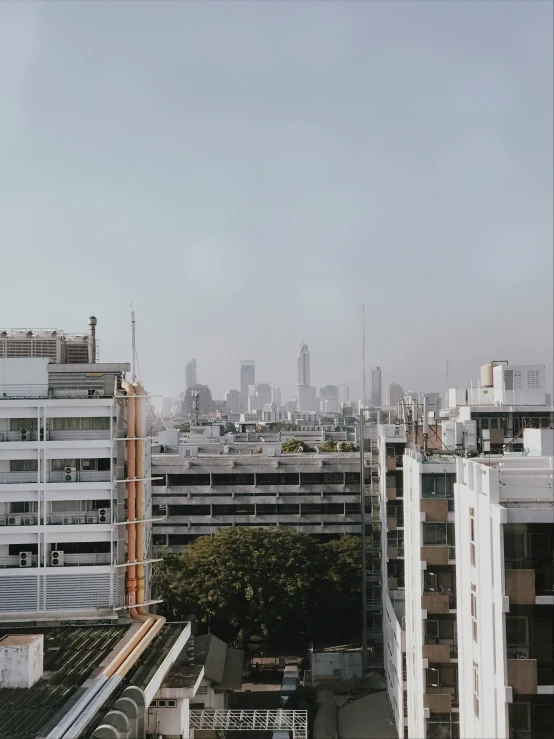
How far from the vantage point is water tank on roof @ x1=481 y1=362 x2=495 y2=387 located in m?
33.1

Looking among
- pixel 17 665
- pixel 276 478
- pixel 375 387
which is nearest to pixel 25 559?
pixel 17 665

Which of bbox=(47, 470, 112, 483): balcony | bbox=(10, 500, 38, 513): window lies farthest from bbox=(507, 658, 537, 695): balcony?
bbox=(10, 500, 38, 513): window

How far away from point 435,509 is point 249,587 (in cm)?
1346

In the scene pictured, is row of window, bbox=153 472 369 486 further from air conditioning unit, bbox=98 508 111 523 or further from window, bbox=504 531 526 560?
window, bbox=504 531 526 560

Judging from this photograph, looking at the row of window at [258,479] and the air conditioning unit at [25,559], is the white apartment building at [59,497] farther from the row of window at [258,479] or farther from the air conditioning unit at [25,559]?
the row of window at [258,479]

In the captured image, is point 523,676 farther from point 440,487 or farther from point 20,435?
point 20,435

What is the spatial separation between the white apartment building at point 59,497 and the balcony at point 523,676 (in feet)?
43.8

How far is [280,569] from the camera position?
29.1 metres

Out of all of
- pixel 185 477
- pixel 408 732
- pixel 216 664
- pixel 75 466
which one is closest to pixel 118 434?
pixel 75 466

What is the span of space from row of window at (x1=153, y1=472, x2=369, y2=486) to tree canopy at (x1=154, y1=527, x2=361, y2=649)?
20.1 ft

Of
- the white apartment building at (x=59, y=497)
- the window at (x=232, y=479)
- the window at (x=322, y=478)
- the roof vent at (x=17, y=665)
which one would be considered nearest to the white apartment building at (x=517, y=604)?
the roof vent at (x=17, y=665)

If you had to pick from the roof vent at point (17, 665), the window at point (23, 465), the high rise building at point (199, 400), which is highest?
the high rise building at point (199, 400)

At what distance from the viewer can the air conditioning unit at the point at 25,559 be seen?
21562 millimetres

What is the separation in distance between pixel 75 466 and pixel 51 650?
5.30 m
